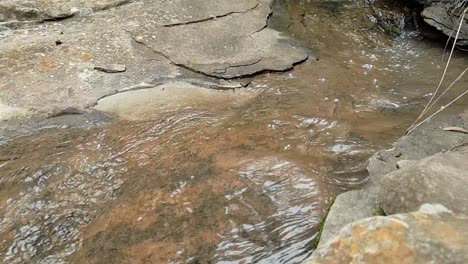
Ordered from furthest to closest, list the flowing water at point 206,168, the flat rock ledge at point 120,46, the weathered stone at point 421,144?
the flat rock ledge at point 120,46 < the weathered stone at point 421,144 < the flowing water at point 206,168

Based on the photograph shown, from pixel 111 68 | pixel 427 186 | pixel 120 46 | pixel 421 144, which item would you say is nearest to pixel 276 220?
pixel 427 186

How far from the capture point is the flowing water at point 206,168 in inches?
90.4

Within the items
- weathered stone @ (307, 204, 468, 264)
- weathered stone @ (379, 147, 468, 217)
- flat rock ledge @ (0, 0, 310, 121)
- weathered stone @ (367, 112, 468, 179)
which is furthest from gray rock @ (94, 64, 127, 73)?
weathered stone @ (307, 204, 468, 264)

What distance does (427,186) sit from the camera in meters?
1.97

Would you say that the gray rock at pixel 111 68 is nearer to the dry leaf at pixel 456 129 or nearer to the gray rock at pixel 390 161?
the gray rock at pixel 390 161

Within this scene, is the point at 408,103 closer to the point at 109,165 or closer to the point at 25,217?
the point at 109,165

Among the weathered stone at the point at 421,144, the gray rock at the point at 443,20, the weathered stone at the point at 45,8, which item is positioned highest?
the gray rock at the point at 443,20

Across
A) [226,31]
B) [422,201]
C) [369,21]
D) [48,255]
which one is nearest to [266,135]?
[422,201]

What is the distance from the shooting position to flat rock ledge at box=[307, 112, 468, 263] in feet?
5.06

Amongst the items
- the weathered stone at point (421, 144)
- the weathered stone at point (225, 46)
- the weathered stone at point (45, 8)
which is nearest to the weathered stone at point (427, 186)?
the weathered stone at point (421, 144)

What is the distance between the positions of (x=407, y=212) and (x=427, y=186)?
0.57 feet

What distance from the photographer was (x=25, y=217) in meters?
2.52

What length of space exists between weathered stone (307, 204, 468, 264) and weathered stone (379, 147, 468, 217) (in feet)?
0.57

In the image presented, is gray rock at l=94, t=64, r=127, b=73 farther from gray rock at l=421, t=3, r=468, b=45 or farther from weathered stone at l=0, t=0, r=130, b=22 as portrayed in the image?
gray rock at l=421, t=3, r=468, b=45
